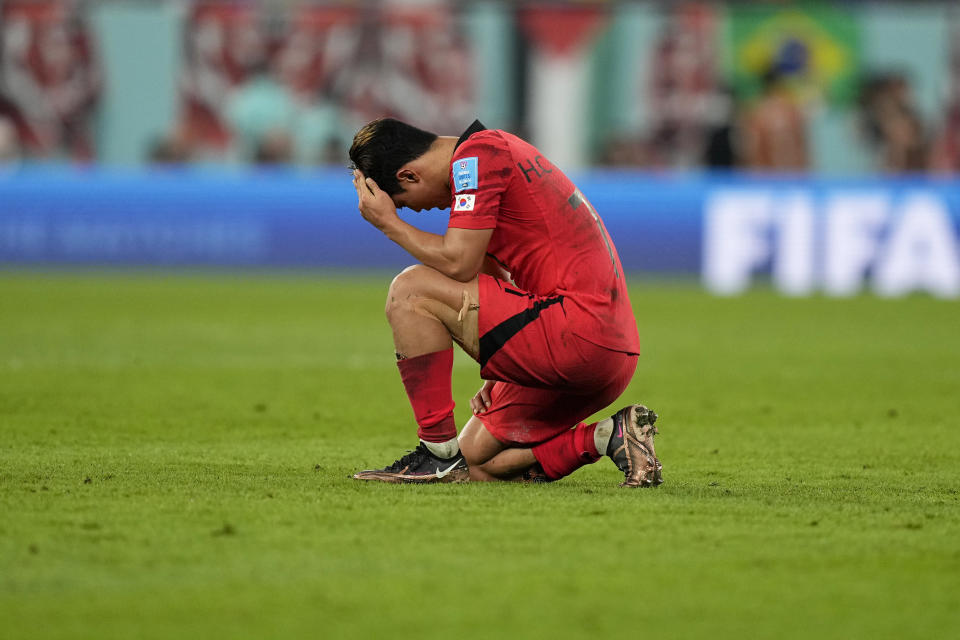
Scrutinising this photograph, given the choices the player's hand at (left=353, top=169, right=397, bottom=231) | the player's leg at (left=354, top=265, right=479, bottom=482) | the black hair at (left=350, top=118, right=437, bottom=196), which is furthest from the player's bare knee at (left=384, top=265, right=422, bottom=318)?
the black hair at (left=350, top=118, right=437, bottom=196)

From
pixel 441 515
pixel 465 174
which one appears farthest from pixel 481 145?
pixel 441 515

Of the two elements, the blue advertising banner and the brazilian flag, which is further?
the brazilian flag

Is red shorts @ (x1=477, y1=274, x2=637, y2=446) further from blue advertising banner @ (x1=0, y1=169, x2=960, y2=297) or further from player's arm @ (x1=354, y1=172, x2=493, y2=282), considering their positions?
blue advertising banner @ (x1=0, y1=169, x2=960, y2=297)

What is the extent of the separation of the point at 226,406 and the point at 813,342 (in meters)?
4.96

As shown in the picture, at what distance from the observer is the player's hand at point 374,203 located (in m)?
4.71

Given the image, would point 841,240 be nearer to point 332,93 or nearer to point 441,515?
point 332,93

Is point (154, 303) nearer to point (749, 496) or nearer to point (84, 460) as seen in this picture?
point (84, 460)

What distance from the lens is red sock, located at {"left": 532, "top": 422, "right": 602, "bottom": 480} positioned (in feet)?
15.8

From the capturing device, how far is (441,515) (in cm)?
419

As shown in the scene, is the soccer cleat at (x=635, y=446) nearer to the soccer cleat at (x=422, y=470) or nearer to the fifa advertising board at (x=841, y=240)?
the soccer cleat at (x=422, y=470)

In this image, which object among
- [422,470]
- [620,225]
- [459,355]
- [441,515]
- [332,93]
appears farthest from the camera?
[332,93]

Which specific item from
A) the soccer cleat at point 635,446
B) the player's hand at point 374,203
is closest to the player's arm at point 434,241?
the player's hand at point 374,203

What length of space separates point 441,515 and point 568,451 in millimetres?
774

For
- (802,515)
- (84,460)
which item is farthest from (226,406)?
(802,515)
